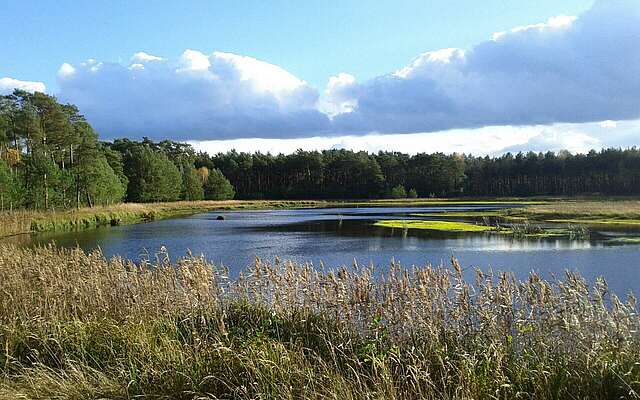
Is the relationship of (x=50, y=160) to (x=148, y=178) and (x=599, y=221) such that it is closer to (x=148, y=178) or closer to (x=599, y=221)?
(x=148, y=178)

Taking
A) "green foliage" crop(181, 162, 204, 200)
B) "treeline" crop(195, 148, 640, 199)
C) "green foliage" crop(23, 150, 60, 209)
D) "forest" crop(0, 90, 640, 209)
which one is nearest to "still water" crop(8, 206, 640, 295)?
"green foliage" crop(23, 150, 60, 209)

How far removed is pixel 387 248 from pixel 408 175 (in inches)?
4011

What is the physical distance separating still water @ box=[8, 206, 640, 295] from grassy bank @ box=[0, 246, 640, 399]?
854cm

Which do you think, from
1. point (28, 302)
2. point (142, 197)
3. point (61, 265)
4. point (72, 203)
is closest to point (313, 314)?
point (28, 302)

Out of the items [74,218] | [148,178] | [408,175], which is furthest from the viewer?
[408,175]

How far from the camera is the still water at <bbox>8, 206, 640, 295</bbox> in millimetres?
21031

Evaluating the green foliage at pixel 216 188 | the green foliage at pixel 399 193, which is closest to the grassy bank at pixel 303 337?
the green foliage at pixel 216 188

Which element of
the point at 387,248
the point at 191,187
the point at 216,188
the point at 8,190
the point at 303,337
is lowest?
the point at 387,248

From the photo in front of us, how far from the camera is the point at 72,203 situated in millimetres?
61219

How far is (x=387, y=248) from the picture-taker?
92.5ft

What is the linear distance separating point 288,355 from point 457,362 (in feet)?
5.91

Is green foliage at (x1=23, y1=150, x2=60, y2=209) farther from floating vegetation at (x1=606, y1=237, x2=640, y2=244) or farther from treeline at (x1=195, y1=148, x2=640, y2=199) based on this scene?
treeline at (x1=195, y1=148, x2=640, y2=199)

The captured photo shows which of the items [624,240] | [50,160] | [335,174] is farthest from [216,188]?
[624,240]

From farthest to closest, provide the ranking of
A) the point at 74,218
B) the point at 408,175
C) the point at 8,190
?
the point at 408,175 < the point at 74,218 < the point at 8,190
